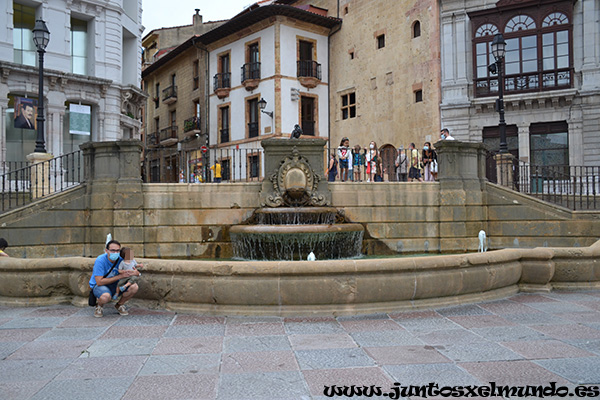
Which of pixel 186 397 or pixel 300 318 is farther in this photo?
pixel 300 318

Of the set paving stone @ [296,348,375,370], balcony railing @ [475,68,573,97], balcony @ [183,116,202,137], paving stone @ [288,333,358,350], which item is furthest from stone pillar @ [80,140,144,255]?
balcony @ [183,116,202,137]

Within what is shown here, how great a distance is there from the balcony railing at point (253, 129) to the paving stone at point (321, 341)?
2655 centimetres

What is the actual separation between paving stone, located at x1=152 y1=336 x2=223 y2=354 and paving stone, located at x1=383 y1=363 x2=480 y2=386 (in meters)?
1.83

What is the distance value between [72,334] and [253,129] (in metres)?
26.7

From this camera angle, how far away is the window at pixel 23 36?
22297 millimetres

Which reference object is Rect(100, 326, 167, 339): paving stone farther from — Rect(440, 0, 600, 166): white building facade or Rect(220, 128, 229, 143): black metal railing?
Rect(220, 128, 229, 143): black metal railing

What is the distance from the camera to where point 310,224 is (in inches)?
461

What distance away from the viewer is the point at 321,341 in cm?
513

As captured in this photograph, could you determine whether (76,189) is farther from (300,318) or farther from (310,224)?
(300,318)

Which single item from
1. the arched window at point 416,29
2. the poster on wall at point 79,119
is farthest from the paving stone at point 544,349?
the arched window at point 416,29

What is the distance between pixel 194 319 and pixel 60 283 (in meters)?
2.47

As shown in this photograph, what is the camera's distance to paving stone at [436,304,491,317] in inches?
250

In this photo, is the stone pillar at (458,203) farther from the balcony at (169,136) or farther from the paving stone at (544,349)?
the balcony at (169,136)

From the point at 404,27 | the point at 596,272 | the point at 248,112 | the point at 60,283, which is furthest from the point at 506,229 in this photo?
the point at 248,112
